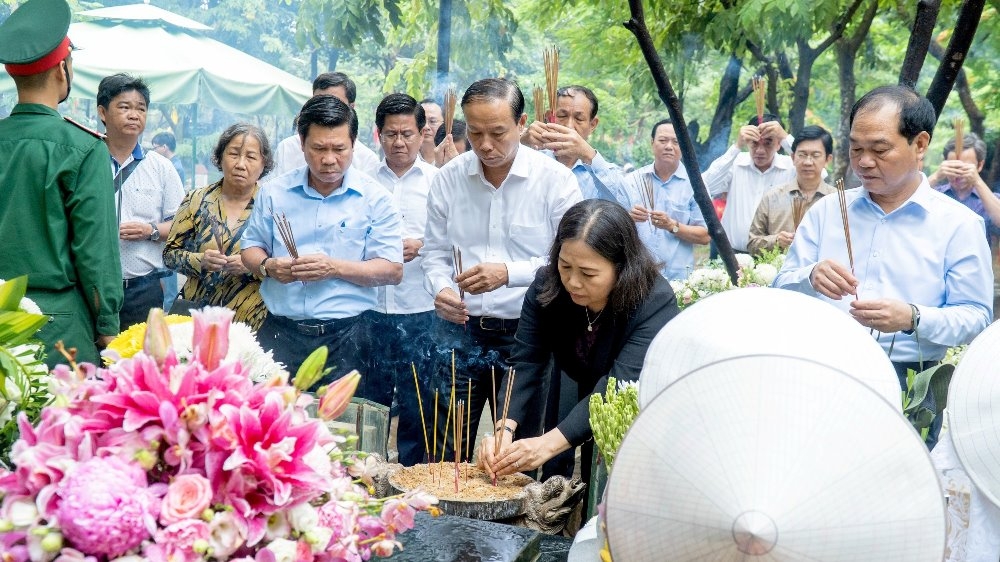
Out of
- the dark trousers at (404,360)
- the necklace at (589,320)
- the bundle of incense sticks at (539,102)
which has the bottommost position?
the dark trousers at (404,360)

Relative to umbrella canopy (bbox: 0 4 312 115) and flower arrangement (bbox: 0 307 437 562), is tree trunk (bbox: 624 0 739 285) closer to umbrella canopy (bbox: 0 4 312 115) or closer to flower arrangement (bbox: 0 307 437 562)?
flower arrangement (bbox: 0 307 437 562)

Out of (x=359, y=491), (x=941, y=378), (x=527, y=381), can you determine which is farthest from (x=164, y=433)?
(x=527, y=381)

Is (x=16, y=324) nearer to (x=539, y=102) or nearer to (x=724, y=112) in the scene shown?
(x=539, y=102)

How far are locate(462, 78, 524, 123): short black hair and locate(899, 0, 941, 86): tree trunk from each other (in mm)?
1405

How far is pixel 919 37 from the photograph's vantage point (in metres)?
3.58

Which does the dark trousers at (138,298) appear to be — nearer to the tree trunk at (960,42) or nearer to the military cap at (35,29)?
the military cap at (35,29)

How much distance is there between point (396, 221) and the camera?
4113 mm

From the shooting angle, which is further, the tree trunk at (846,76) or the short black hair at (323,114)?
the tree trunk at (846,76)

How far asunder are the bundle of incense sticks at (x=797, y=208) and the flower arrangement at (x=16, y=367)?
4.74 meters

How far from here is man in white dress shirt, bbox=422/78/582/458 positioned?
3.88 metres

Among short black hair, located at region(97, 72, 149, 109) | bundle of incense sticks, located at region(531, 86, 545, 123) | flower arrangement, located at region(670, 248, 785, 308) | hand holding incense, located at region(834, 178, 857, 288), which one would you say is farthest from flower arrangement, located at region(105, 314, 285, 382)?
short black hair, located at region(97, 72, 149, 109)

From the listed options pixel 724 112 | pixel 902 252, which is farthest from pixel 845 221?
pixel 724 112

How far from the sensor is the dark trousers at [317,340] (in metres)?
3.94

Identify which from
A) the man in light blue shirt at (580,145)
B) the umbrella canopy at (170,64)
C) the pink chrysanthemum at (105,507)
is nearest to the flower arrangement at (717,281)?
the man in light blue shirt at (580,145)
